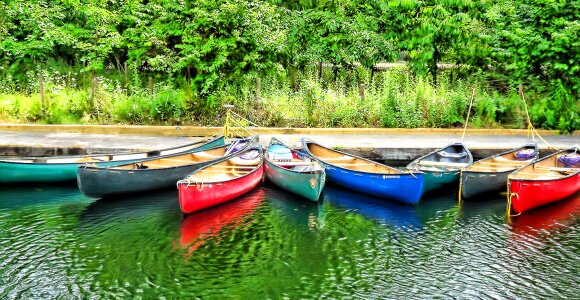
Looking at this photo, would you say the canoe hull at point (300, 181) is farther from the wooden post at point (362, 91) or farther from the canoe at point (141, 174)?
the wooden post at point (362, 91)

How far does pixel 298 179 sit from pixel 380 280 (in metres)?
4.79

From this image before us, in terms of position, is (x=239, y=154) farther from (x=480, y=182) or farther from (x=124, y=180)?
(x=480, y=182)

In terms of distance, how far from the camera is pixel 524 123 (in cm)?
2027

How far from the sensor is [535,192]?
13.6m

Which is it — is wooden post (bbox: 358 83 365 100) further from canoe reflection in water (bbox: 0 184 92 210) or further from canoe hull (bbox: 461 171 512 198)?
canoe reflection in water (bbox: 0 184 92 210)

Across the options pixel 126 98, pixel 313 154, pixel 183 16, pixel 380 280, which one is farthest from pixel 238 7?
pixel 380 280

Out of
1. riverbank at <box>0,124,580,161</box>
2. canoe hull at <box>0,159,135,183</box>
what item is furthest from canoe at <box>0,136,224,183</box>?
riverbank at <box>0,124,580,161</box>

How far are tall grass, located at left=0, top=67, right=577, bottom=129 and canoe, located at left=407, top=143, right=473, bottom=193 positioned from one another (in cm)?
347

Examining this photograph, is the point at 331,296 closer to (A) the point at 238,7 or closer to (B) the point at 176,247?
(B) the point at 176,247

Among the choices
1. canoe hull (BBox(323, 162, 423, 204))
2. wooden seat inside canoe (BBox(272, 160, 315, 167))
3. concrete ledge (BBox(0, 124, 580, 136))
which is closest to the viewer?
canoe hull (BBox(323, 162, 423, 204))

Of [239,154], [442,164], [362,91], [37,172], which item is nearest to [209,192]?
[239,154]

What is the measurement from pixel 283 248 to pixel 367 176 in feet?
12.6

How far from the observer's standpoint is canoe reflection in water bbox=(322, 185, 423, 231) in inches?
525

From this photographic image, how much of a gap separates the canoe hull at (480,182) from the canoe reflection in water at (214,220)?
4.99 metres
